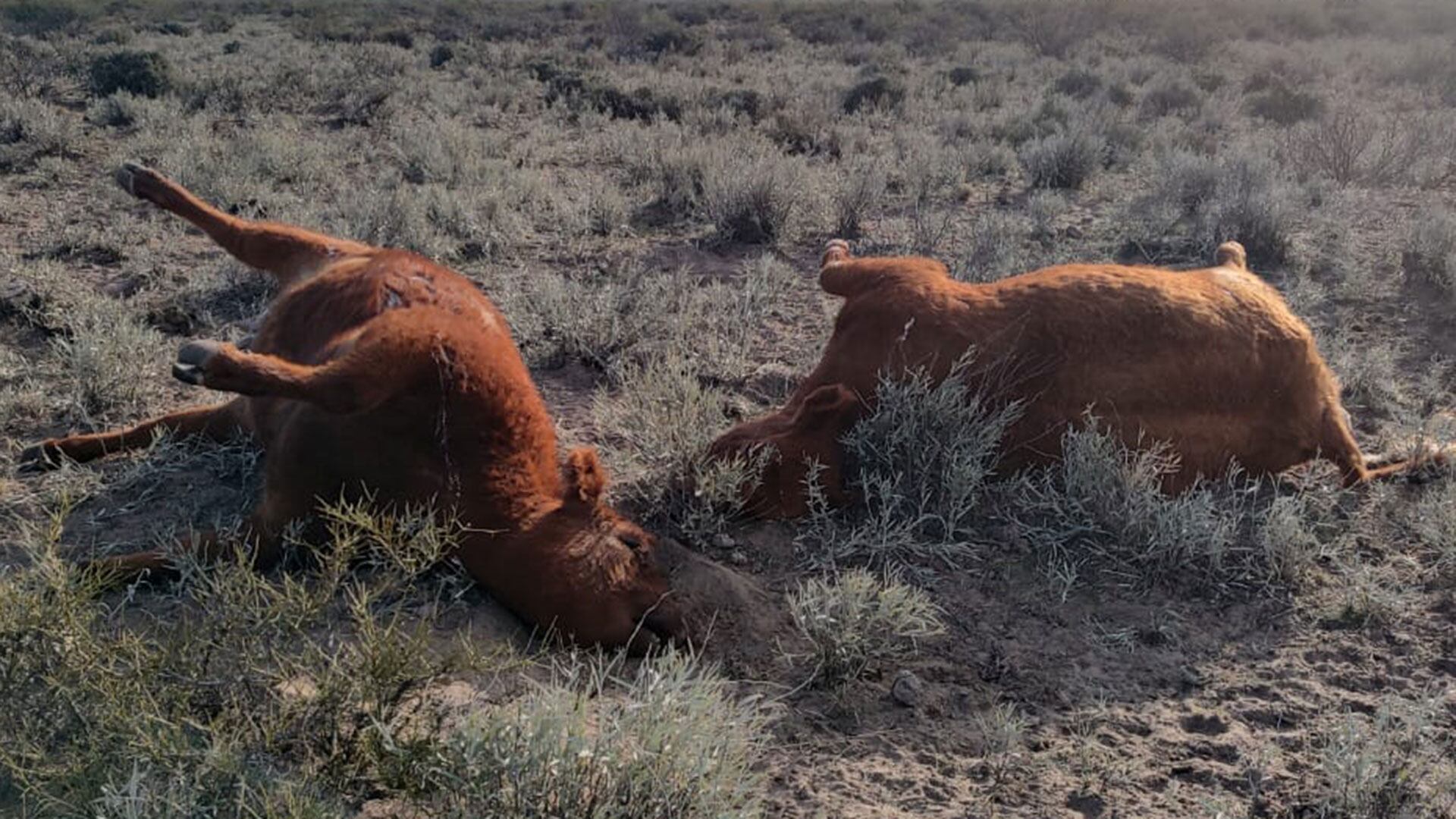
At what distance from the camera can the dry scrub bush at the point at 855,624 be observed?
11.7ft

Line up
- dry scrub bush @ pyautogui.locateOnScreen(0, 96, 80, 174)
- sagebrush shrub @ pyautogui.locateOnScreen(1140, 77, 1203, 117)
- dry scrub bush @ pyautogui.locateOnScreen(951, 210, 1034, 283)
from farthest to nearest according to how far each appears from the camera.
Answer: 1. sagebrush shrub @ pyautogui.locateOnScreen(1140, 77, 1203, 117)
2. dry scrub bush @ pyautogui.locateOnScreen(0, 96, 80, 174)
3. dry scrub bush @ pyautogui.locateOnScreen(951, 210, 1034, 283)

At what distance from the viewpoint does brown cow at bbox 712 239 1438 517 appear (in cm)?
423

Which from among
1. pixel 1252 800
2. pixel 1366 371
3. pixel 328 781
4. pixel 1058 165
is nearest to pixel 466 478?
pixel 328 781

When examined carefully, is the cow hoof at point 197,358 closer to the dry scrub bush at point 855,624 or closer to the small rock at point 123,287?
the dry scrub bush at point 855,624

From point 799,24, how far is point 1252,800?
2998 centimetres

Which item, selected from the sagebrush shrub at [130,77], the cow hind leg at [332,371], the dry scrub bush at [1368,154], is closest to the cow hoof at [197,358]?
the cow hind leg at [332,371]

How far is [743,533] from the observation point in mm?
4398

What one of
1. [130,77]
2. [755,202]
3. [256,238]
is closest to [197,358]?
[256,238]

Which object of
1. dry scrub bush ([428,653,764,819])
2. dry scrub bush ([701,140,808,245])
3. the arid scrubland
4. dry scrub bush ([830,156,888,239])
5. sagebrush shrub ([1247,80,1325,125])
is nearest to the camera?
dry scrub bush ([428,653,764,819])

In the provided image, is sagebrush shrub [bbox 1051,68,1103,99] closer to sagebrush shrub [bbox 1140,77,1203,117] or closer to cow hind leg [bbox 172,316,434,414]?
sagebrush shrub [bbox 1140,77,1203,117]

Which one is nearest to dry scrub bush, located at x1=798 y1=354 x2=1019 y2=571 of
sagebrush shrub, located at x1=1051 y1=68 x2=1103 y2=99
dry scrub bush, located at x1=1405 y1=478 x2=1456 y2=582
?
dry scrub bush, located at x1=1405 y1=478 x2=1456 y2=582

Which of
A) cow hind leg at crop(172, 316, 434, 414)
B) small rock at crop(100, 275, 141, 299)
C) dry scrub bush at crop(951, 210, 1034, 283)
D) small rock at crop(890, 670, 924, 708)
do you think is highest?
cow hind leg at crop(172, 316, 434, 414)

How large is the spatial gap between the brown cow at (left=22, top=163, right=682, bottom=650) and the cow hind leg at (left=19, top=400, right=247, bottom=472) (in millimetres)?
1037

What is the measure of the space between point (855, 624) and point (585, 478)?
3.52 feet
